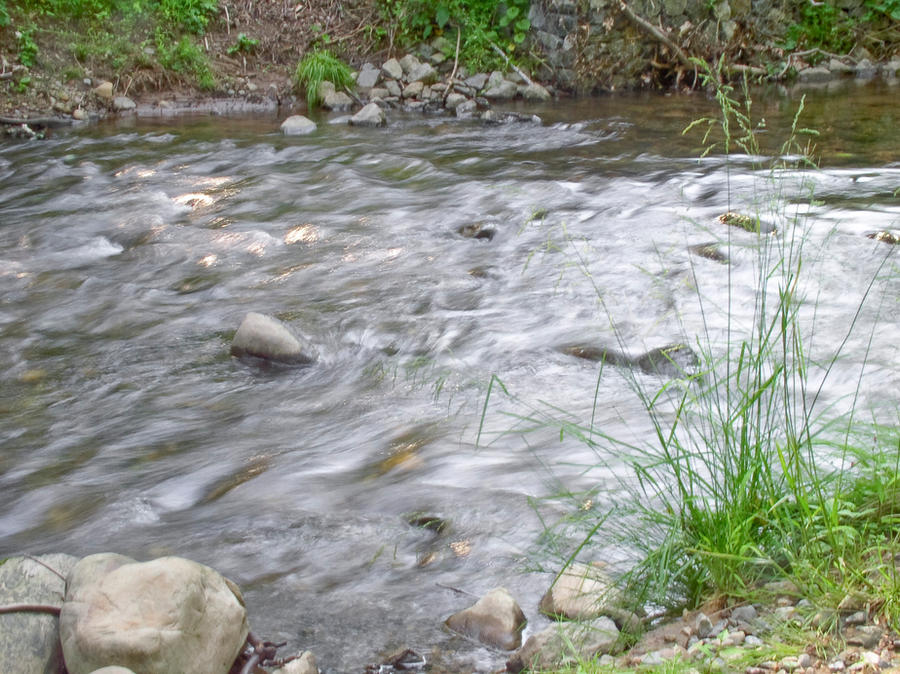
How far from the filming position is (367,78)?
12.4 meters

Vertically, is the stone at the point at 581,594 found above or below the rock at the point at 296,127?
below

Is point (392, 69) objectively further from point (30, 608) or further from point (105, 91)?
point (30, 608)

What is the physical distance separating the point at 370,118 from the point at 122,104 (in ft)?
11.0

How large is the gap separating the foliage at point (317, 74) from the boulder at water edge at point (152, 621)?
10.4 metres

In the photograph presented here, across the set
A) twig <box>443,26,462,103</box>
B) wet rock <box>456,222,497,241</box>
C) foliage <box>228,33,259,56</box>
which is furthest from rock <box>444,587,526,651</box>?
foliage <box>228,33,259,56</box>

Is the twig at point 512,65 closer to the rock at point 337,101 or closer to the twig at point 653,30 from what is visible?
the twig at point 653,30

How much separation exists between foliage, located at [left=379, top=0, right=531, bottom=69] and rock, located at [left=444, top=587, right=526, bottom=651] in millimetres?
10713

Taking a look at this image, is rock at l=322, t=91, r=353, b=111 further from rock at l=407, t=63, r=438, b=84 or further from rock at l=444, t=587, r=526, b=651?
rock at l=444, t=587, r=526, b=651

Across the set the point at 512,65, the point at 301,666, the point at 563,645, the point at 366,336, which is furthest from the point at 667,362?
the point at 512,65

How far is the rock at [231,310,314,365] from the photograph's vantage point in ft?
14.4

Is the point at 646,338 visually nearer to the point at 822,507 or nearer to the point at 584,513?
the point at 584,513

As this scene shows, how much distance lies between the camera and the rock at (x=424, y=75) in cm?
1223

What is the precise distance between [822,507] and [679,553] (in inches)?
14.0

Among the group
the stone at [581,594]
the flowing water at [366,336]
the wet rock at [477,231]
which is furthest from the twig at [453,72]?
the stone at [581,594]
